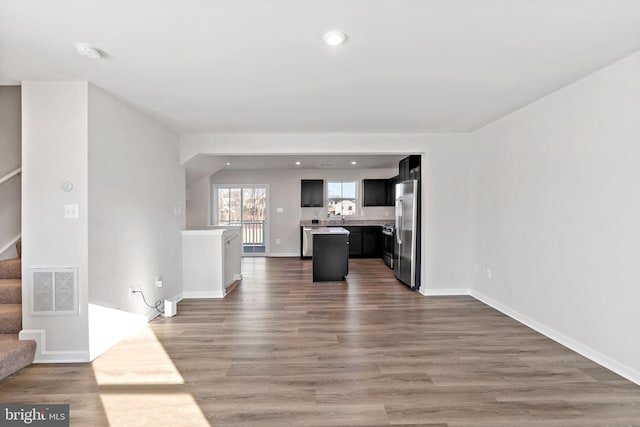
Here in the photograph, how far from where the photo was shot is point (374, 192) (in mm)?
8328

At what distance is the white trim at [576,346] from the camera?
2289mm

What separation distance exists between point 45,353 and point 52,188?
1.40m

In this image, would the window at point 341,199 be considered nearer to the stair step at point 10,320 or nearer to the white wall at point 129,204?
the white wall at point 129,204

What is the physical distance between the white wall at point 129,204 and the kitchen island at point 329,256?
226cm

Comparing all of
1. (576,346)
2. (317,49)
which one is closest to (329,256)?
(576,346)

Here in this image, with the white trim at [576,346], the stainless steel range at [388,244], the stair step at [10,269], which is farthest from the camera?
the stainless steel range at [388,244]

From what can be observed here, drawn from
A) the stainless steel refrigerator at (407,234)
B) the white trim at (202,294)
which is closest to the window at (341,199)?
the stainless steel refrigerator at (407,234)

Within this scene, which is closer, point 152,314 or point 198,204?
point 152,314

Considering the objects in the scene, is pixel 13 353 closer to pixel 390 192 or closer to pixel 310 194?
pixel 310 194

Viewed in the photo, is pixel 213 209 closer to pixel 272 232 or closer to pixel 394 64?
pixel 272 232

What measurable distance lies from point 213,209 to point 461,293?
6.45 meters

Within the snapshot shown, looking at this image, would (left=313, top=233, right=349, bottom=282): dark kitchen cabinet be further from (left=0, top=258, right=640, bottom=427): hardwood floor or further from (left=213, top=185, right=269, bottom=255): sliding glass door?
(left=213, top=185, right=269, bottom=255): sliding glass door

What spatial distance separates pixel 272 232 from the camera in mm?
8344

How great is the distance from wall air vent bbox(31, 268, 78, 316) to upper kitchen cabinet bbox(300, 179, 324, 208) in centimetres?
600
